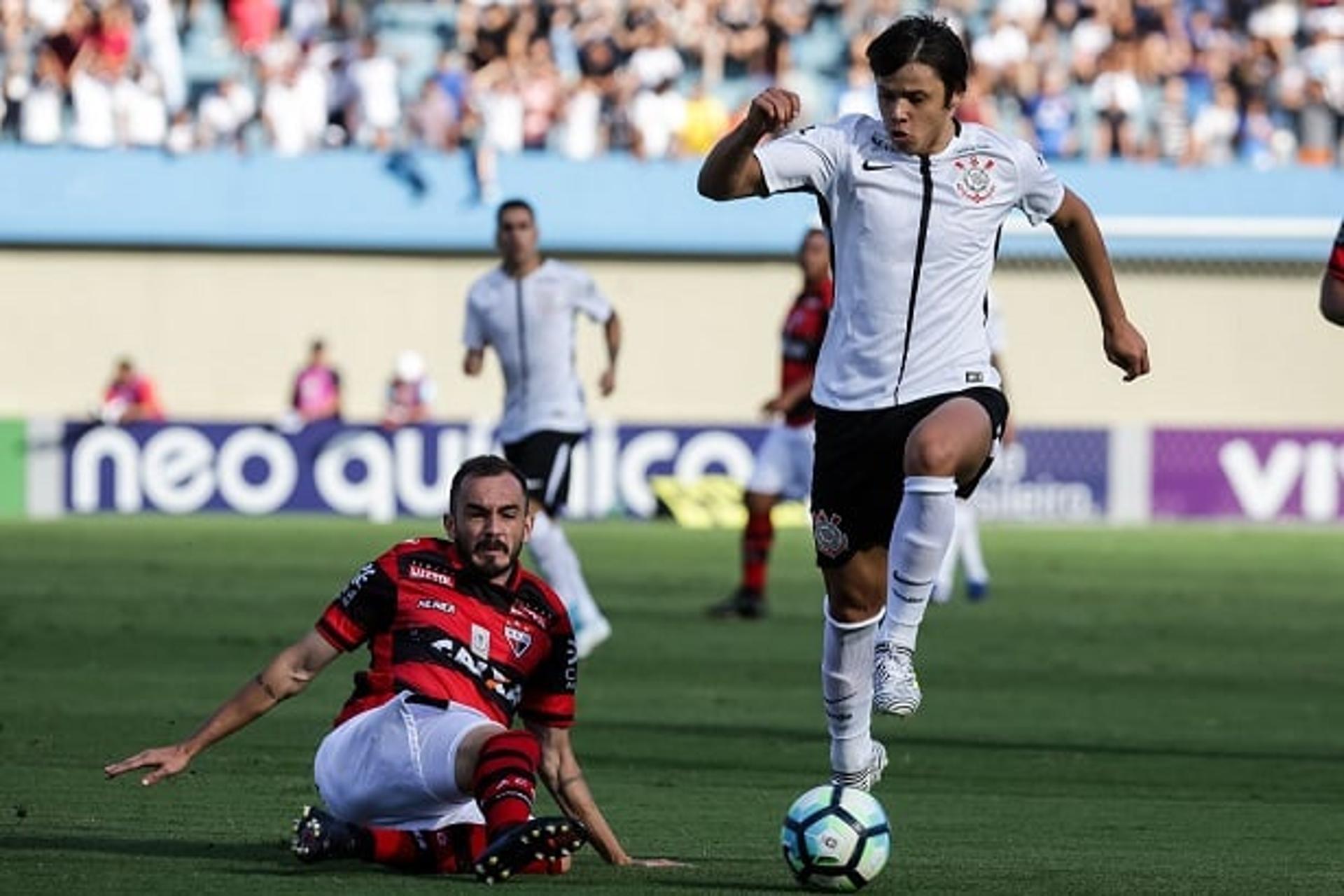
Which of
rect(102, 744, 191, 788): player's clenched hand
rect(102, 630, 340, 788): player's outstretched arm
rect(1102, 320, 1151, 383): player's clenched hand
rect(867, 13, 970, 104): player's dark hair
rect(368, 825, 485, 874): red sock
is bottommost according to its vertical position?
rect(368, 825, 485, 874): red sock

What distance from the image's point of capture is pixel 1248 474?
31.9m

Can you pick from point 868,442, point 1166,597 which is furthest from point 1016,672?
point 868,442

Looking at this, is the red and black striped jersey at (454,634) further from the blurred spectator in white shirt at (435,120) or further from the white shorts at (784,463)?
the blurred spectator in white shirt at (435,120)

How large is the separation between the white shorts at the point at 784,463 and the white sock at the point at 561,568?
9.21ft

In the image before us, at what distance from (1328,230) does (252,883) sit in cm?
2919

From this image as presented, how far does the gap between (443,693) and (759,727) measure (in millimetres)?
5253

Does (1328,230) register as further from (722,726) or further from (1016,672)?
(722,726)

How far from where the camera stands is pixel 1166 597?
69.3 ft

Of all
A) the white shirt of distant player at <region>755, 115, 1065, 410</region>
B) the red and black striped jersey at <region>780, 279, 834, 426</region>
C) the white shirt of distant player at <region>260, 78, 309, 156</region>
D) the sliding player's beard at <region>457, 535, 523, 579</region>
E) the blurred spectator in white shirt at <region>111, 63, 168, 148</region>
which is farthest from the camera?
the white shirt of distant player at <region>260, 78, 309, 156</region>

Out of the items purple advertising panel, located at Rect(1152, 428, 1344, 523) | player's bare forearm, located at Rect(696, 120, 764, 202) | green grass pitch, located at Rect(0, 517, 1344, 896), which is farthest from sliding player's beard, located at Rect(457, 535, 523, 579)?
purple advertising panel, located at Rect(1152, 428, 1344, 523)

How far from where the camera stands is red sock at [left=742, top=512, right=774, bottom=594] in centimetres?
1792

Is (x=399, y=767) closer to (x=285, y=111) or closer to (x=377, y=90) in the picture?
(x=285, y=111)

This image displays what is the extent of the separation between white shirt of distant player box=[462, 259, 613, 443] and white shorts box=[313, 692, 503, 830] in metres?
8.30

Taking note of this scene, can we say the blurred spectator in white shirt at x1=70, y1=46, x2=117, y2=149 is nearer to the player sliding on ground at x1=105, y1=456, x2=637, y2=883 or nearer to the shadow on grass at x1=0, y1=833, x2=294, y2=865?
the shadow on grass at x1=0, y1=833, x2=294, y2=865
